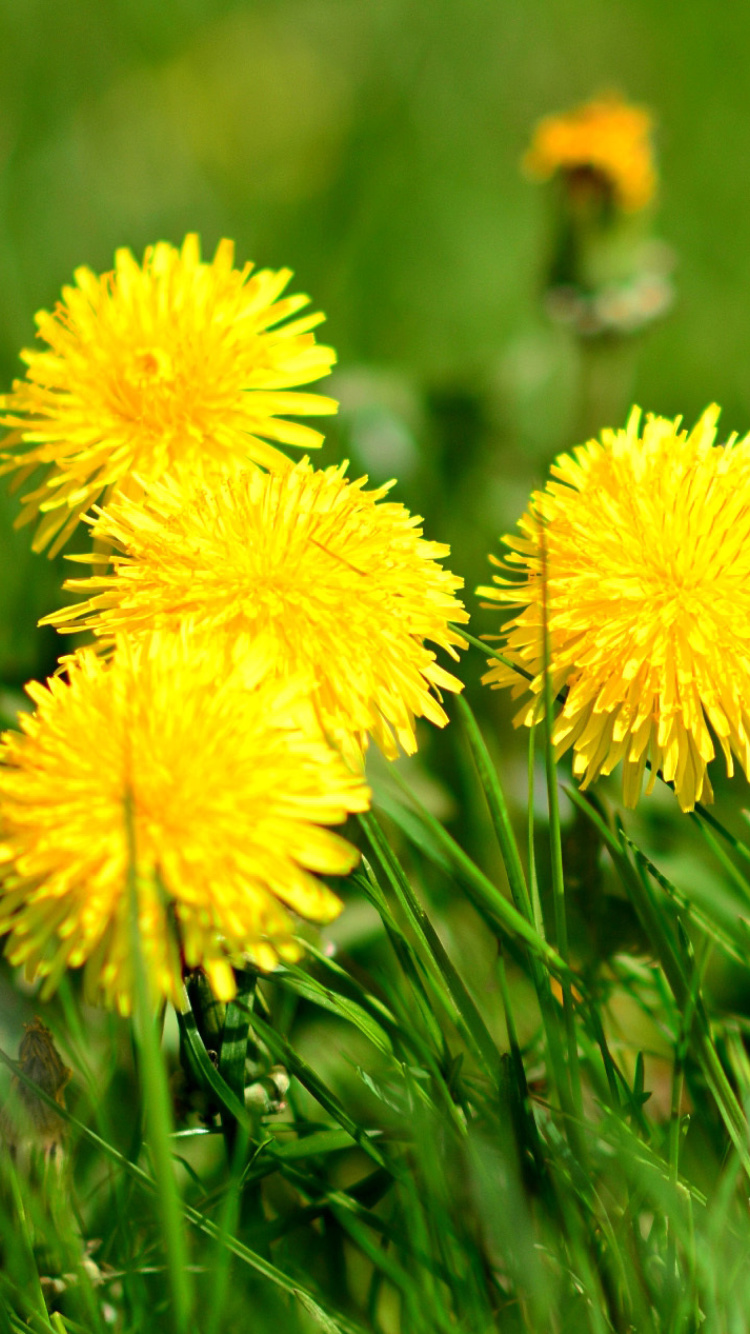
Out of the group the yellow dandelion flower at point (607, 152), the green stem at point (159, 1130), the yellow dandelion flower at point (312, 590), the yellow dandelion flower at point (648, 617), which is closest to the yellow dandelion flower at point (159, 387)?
the yellow dandelion flower at point (312, 590)

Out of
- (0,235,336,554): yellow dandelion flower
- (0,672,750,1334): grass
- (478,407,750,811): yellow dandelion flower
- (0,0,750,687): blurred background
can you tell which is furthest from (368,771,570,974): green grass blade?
(0,0,750,687): blurred background

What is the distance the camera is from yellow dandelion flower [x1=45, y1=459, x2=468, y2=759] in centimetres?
70

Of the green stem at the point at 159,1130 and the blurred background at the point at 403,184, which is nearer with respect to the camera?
the green stem at the point at 159,1130

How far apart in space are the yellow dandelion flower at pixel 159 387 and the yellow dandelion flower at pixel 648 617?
0.24 meters

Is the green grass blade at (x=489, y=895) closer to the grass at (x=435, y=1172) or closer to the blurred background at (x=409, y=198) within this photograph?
the grass at (x=435, y=1172)

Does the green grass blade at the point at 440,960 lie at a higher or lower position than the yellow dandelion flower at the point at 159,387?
lower

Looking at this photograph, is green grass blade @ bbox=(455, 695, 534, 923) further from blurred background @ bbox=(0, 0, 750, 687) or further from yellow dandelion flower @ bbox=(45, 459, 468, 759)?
blurred background @ bbox=(0, 0, 750, 687)

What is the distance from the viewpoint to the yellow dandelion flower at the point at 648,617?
703 mm

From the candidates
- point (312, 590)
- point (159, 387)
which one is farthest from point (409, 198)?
point (312, 590)

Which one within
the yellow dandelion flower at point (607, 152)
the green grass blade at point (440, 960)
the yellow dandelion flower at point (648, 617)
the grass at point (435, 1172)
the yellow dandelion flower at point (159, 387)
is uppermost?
the yellow dandelion flower at point (607, 152)

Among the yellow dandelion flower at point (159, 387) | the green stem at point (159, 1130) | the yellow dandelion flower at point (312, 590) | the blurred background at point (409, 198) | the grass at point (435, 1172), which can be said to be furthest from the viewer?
the blurred background at point (409, 198)

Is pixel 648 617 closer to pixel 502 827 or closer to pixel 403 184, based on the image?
pixel 502 827

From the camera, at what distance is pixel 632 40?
2.67 meters

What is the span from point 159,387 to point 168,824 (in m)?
0.41
